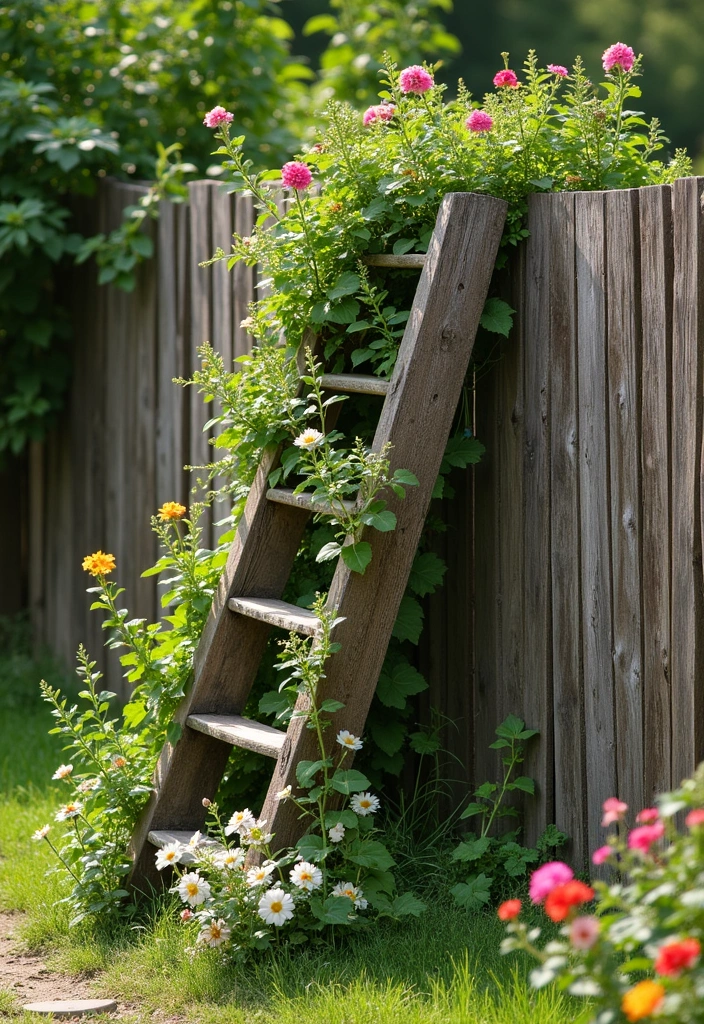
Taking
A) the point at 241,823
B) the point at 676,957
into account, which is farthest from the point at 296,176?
the point at 676,957

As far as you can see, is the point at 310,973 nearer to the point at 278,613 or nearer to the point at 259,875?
the point at 259,875

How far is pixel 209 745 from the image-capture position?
3773mm

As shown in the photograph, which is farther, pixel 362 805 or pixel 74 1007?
pixel 362 805

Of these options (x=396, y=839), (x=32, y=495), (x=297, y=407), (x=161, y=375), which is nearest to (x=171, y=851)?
(x=396, y=839)

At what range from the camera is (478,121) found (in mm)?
3473

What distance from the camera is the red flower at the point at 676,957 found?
1653 mm

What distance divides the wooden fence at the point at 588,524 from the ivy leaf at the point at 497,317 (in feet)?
0.25

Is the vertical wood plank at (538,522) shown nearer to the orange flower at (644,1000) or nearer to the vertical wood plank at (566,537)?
the vertical wood plank at (566,537)

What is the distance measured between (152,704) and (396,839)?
851mm

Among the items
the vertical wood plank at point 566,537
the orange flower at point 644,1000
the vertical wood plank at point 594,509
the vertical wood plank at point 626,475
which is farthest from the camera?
the vertical wood plank at point 566,537

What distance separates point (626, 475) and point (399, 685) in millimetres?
977

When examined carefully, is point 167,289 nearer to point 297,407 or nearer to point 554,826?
point 297,407

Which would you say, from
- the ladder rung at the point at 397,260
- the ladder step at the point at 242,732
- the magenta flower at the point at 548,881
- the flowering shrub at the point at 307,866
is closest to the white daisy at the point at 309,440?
the flowering shrub at the point at 307,866

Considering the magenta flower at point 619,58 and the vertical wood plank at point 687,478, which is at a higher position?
the magenta flower at point 619,58
